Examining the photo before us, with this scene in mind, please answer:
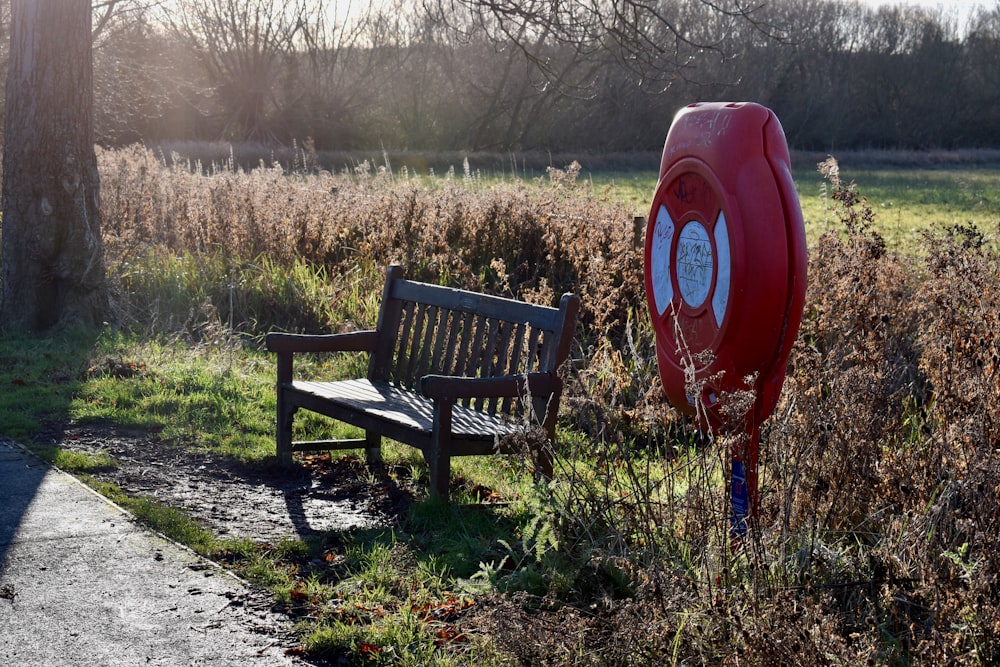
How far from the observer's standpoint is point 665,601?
3.13 meters

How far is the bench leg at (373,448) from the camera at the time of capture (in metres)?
6.00

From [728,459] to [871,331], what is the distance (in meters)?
1.20

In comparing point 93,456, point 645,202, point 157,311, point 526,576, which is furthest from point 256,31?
point 526,576

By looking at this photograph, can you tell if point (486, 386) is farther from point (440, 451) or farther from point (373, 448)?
point (373, 448)

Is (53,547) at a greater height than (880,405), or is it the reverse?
(880,405)

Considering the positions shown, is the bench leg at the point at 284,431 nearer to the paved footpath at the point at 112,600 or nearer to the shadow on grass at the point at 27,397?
the paved footpath at the point at 112,600

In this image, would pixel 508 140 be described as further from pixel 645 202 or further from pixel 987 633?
pixel 987 633

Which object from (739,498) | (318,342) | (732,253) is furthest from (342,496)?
(732,253)

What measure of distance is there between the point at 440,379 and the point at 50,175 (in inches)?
234

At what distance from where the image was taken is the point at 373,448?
19.8ft

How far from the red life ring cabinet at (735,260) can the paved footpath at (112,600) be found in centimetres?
166

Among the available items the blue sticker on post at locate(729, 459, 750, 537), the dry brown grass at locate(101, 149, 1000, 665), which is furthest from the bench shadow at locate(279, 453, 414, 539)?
the blue sticker on post at locate(729, 459, 750, 537)

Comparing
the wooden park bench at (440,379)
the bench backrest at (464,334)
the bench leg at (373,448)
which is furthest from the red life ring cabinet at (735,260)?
the bench leg at (373,448)

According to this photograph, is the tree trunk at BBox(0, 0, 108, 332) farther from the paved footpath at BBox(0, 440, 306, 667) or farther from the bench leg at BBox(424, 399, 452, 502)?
the bench leg at BBox(424, 399, 452, 502)
